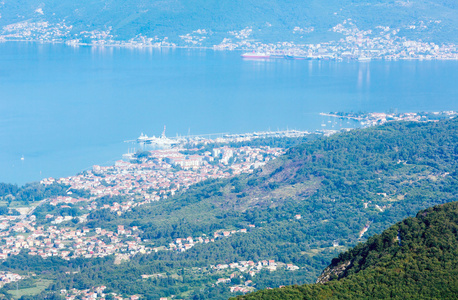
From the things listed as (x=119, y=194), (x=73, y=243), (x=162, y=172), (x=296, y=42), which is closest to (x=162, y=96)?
(x=162, y=172)

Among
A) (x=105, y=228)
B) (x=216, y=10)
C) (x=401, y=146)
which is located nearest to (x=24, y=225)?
(x=105, y=228)

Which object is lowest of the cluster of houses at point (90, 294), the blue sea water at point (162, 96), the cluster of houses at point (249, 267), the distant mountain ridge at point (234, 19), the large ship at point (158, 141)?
the cluster of houses at point (90, 294)

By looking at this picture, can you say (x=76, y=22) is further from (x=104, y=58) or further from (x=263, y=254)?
(x=263, y=254)

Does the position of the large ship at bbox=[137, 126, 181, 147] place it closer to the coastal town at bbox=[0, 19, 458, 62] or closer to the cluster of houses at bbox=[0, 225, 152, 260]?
the cluster of houses at bbox=[0, 225, 152, 260]

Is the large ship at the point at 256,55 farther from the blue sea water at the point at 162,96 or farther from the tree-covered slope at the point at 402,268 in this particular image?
the tree-covered slope at the point at 402,268

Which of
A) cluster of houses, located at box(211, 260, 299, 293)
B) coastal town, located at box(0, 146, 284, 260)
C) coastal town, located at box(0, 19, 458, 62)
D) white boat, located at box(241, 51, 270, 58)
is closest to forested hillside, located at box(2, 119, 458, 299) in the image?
cluster of houses, located at box(211, 260, 299, 293)

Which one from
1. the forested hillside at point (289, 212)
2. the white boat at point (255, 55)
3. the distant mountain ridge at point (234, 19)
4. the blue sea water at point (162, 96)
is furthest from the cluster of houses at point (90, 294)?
the distant mountain ridge at point (234, 19)
